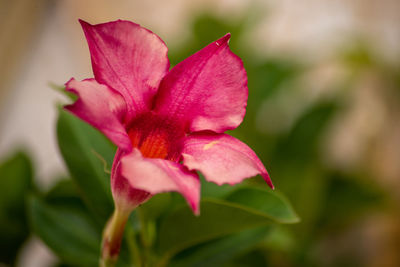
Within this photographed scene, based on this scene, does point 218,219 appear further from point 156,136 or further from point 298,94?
point 298,94

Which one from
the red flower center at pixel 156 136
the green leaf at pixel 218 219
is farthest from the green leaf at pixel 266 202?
the red flower center at pixel 156 136

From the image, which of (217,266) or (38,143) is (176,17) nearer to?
(38,143)

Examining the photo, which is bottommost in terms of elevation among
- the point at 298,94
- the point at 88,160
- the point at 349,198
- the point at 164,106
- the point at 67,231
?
the point at 349,198

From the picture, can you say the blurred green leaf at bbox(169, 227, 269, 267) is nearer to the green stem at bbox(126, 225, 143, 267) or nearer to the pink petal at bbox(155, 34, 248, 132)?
the green stem at bbox(126, 225, 143, 267)

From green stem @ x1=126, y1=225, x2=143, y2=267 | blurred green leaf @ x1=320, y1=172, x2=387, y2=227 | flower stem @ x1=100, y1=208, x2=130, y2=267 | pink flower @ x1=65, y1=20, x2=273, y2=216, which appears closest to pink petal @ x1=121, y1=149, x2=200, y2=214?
pink flower @ x1=65, y1=20, x2=273, y2=216

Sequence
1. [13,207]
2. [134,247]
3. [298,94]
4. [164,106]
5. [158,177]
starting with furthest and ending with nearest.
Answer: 1. [298,94]
2. [13,207]
3. [134,247]
4. [164,106]
5. [158,177]

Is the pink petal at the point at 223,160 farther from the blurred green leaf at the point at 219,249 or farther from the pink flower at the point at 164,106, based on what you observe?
the blurred green leaf at the point at 219,249

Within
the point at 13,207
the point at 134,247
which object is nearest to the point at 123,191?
the point at 134,247
